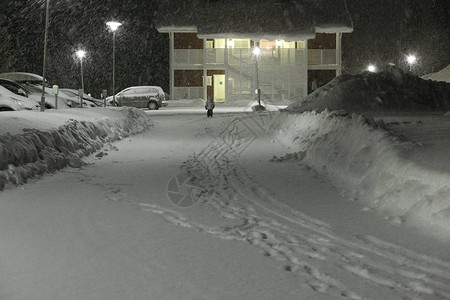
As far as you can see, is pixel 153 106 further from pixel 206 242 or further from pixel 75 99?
pixel 206 242

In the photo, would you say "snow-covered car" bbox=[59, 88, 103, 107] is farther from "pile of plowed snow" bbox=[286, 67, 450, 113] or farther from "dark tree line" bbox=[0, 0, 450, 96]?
"dark tree line" bbox=[0, 0, 450, 96]

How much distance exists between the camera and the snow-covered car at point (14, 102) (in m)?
23.2

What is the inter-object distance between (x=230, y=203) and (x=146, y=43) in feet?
185

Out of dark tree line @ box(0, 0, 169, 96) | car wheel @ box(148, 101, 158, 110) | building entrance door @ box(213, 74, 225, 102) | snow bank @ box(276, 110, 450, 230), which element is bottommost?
snow bank @ box(276, 110, 450, 230)

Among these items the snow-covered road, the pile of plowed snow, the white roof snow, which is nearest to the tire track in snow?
the snow-covered road

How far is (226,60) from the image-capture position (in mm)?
49312

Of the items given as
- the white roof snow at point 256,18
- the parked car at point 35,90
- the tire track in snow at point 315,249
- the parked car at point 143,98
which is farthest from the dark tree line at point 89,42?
the tire track in snow at point 315,249

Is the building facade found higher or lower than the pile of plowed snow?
higher

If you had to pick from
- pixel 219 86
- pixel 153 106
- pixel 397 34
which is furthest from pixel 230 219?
pixel 397 34

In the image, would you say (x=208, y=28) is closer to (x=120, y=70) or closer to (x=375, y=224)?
(x=120, y=70)

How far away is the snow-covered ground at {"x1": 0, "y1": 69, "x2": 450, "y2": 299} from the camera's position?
4969mm

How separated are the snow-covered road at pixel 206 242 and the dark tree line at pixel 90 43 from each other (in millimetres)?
51367

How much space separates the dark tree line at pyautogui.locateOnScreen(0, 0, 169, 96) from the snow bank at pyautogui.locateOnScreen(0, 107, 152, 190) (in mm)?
42245

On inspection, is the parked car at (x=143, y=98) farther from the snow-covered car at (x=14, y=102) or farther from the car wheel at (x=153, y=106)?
the snow-covered car at (x=14, y=102)
